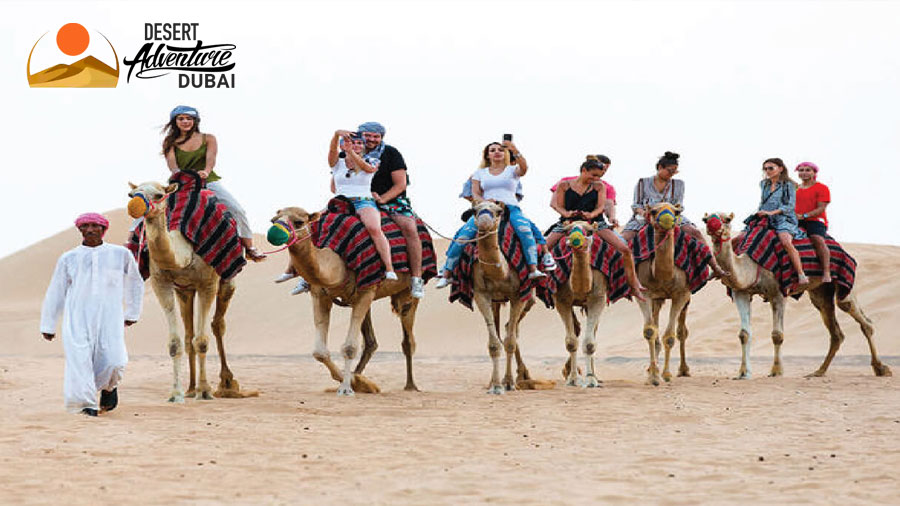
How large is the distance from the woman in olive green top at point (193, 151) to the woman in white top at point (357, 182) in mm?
741

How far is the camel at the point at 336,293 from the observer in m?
11.9

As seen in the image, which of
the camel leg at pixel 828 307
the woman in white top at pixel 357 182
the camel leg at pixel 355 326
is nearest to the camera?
the woman in white top at pixel 357 182

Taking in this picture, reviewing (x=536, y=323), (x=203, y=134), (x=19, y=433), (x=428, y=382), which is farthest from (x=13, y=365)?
(x=536, y=323)

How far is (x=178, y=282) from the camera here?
12.3 m

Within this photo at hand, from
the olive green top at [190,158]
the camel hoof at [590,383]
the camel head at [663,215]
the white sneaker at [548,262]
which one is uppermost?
the olive green top at [190,158]

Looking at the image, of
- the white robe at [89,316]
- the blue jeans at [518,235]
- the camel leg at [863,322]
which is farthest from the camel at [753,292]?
the white robe at [89,316]

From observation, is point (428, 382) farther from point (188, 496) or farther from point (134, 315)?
point (188, 496)

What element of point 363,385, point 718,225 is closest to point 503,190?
point 363,385

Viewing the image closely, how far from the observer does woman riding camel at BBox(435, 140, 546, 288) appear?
13320 mm

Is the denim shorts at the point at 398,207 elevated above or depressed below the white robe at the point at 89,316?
above

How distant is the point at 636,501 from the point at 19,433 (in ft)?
16.9

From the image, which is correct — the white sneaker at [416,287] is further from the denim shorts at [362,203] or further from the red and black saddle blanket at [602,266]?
the red and black saddle blanket at [602,266]

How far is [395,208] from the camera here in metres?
13.3

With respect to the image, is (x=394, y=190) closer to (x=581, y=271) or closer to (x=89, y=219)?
(x=581, y=271)
